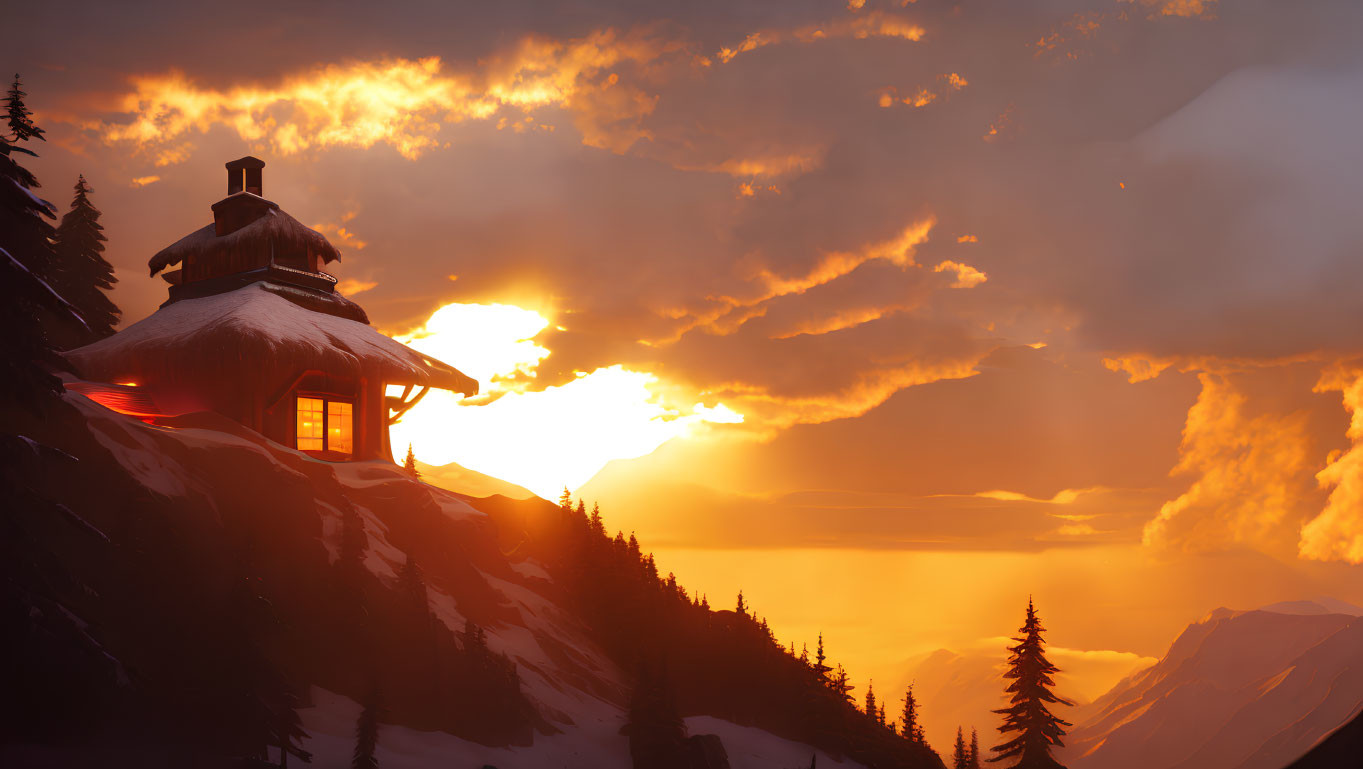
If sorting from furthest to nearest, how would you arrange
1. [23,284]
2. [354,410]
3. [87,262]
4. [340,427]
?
[87,262]
[354,410]
[340,427]
[23,284]

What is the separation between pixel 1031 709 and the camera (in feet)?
87.0

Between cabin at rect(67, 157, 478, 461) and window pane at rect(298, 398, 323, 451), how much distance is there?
4cm

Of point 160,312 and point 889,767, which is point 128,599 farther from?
point 889,767

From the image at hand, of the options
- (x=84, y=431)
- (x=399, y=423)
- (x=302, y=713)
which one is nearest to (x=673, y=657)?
(x=302, y=713)

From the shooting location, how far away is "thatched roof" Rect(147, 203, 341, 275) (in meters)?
33.9

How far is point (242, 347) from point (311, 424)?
520 cm

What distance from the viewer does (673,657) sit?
97.9ft

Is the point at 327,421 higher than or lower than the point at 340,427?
higher

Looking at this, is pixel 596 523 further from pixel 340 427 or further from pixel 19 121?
pixel 19 121

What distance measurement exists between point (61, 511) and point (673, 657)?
66.0 ft

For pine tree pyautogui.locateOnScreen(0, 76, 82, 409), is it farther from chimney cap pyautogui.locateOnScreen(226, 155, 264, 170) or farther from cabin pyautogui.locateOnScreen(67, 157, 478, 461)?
chimney cap pyautogui.locateOnScreen(226, 155, 264, 170)

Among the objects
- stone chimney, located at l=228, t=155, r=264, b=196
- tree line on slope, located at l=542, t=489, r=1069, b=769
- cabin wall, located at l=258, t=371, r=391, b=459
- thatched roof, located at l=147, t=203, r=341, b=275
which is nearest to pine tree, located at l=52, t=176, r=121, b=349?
thatched roof, located at l=147, t=203, r=341, b=275

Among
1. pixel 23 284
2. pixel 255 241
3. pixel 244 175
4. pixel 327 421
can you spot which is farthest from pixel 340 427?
pixel 23 284

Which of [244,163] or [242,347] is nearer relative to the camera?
[242,347]
